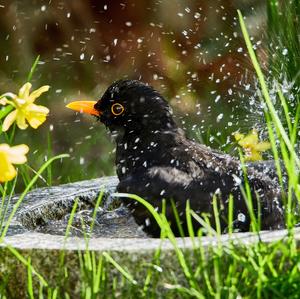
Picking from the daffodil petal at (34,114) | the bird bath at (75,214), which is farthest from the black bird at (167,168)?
the daffodil petal at (34,114)

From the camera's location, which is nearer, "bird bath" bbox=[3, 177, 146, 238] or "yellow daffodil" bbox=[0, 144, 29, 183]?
"yellow daffodil" bbox=[0, 144, 29, 183]

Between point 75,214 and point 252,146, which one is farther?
point 252,146

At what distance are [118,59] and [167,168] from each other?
5.23 ft

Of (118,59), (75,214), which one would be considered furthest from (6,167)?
(118,59)


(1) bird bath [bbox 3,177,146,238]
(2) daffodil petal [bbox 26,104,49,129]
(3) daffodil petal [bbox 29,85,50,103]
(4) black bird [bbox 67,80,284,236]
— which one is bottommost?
(1) bird bath [bbox 3,177,146,238]

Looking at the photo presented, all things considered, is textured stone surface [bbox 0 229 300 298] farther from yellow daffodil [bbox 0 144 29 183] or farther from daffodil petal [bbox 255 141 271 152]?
daffodil petal [bbox 255 141 271 152]

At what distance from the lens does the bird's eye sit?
324 cm

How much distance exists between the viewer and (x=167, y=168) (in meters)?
2.93

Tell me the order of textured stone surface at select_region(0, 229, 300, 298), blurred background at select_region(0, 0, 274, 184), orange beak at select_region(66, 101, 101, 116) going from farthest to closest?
1. blurred background at select_region(0, 0, 274, 184)
2. orange beak at select_region(66, 101, 101, 116)
3. textured stone surface at select_region(0, 229, 300, 298)

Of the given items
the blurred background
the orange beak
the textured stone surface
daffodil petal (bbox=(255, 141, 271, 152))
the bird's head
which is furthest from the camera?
the blurred background

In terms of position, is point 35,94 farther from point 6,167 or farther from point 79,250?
point 79,250

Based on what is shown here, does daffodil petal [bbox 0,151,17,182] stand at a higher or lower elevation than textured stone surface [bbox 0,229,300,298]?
higher

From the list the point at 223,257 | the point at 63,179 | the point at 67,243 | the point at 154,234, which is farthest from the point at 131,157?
the point at 63,179

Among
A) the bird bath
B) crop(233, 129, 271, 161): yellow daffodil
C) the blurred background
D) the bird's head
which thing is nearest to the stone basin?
the bird bath
